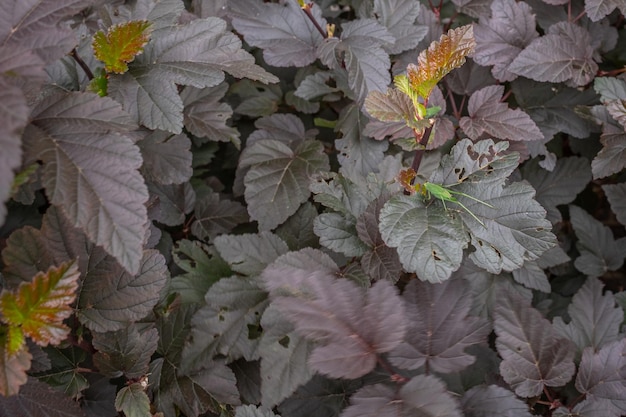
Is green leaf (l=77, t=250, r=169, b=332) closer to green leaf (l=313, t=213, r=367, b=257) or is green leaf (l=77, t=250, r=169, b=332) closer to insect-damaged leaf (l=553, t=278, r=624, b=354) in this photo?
green leaf (l=313, t=213, r=367, b=257)

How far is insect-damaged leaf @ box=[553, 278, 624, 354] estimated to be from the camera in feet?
5.02

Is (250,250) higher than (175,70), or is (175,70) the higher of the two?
(175,70)

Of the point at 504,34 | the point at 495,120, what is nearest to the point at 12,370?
the point at 495,120

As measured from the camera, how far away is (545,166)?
1.80m

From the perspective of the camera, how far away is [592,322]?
1558 millimetres

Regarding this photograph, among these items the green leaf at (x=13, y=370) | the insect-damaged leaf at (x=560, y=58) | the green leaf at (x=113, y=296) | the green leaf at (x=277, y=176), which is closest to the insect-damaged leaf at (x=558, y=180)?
the insect-damaged leaf at (x=560, y=58)

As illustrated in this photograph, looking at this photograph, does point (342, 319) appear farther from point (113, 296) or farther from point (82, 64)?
point (82, 64)

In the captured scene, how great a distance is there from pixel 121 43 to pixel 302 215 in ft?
2.30

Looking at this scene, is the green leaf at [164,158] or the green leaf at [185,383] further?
the green leaf at [164,158]

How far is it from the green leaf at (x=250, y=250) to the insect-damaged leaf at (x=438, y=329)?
0.38 m

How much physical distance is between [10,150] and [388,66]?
105 centimetres

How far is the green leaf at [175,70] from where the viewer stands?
1280 mm

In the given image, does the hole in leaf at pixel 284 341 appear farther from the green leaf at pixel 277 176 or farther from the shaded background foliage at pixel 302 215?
the green leaf at pixel 277 176

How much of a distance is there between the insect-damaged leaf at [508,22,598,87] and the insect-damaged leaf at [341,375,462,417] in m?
1.09
